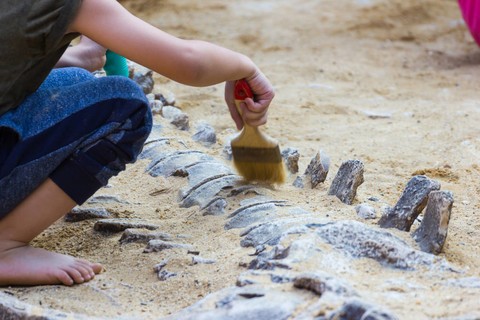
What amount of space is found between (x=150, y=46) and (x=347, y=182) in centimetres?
77

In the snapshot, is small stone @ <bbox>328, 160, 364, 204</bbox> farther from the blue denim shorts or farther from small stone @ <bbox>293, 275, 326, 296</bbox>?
small stone @ <bbox>293, 275, 326, 296</bbox>

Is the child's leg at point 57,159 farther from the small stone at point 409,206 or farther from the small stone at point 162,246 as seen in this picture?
the small stone at point 409,206

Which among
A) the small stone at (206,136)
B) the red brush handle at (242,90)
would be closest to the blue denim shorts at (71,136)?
the red brush handle at (242,90)

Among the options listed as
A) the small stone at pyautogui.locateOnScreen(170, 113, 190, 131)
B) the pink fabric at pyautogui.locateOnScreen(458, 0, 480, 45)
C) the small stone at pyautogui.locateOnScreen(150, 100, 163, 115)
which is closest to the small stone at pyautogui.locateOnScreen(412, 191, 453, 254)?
the small stone at pyautogui.locateOnScreen(170, 113, 190, 131)

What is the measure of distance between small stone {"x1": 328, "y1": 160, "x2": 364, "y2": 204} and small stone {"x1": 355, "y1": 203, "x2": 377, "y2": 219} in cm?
13

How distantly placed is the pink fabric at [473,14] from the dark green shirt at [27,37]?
3243 millimetres

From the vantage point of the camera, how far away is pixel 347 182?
2412 millimetres

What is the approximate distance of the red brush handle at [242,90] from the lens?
7.57ft

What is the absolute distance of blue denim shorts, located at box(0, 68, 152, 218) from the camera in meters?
2.01

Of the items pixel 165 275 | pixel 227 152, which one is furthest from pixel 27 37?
pixel 227 152

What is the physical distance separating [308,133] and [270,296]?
6.48ft

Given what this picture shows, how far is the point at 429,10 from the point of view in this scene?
5820 mm

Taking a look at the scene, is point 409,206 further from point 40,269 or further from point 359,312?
point 40,269

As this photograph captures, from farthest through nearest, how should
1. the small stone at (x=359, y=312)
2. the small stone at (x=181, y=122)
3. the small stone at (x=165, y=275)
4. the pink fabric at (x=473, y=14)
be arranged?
the pink fabric at (x=473, y=14)
the small stone at (x=181, y=122)
the small stone at (x=165, y=275)
the small stone at (x=359, y=312)
